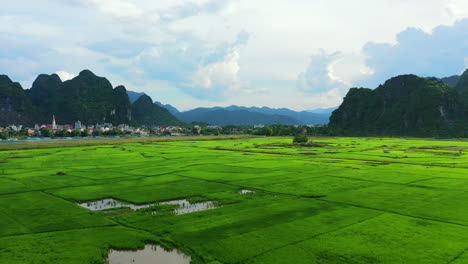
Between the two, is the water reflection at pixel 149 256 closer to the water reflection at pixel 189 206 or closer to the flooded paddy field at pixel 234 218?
the flooded paddy field at pixel 234 218

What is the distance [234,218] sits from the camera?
21828 mm

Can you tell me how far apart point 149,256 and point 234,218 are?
6.80 meters

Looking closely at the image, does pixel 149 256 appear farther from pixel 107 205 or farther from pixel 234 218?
pixel 107 205

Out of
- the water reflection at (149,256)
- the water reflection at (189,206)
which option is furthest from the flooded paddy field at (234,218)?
the water reflection at (189,206)

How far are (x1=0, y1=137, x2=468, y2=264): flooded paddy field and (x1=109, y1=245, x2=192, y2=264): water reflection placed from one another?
0.17 ft

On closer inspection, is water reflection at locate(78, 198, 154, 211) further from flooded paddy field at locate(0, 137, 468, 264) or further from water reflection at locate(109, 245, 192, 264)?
water reflection at locate(109, 245, 192, 264)

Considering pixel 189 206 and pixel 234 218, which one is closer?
pixel 234 218

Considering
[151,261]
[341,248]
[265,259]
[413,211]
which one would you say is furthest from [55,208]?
[413,211]

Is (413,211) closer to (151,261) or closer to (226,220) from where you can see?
(226,220)

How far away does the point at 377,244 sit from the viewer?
17375 millimetres

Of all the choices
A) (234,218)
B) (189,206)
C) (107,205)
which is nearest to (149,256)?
(234,218)

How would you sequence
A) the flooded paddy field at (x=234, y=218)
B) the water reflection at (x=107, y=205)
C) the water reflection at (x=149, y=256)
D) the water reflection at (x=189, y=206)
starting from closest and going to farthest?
the water reflection at (x=149, y=256), the flooded paddy field at (x=234, y=218), the water reflection at (x=189, y=206), the water reflection at (x=107, y=205)

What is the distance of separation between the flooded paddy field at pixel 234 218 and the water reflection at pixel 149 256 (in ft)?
0.17

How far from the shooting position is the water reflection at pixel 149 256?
15.9 meters
